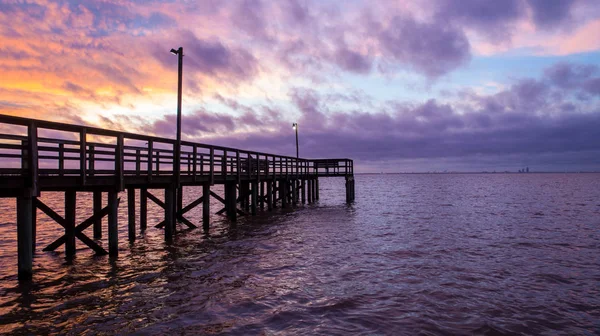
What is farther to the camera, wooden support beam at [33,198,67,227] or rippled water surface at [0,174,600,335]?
wooden support beam at [33,198,67,227]

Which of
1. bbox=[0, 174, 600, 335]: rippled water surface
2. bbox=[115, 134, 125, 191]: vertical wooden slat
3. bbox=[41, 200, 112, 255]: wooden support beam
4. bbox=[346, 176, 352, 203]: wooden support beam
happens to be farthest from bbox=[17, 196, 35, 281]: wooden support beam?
bbox=[346, 176, 352, 203]: wooden support beam

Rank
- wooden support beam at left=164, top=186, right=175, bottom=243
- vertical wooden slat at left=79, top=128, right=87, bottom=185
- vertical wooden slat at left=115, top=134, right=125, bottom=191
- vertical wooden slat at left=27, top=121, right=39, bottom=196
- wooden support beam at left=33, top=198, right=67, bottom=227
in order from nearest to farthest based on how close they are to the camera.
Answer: vertical wooden slat at left=27, top=121, right=39, bottom=196, vertical wooden slat at left=79, top=128, right=87, bottom=185, wooden support beam at left=33, top=198, right=67, bottom=227, vertical wooden slat at left=115, top=134, right=125, bottom=191, wooden support beam at left=164, top=186, right=175, bottom=243

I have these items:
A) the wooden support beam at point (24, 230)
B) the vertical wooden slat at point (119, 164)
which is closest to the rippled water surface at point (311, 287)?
the wooden support beam at point (24, 230)

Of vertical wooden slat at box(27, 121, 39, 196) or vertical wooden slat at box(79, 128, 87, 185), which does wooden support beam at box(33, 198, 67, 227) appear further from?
vertical wooden slat at box(27, 121, 39, 196)

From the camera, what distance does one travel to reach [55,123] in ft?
29.8

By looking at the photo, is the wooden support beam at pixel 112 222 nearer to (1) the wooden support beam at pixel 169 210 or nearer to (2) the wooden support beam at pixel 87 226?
(2) the wooden support beam at pixel 87 226

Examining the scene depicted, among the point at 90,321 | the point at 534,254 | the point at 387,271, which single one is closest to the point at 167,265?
the point at 90,321

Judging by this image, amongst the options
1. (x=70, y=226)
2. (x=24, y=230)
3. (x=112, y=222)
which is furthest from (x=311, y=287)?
(x=70, y=226)

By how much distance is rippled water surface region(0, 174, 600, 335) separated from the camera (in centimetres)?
658

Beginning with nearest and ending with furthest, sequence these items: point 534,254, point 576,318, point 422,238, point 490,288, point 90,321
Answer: point 90,321 < point 576,318 < point 490,288 < point 534,254 < point 422,238

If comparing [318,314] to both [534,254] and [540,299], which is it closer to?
[540,299]

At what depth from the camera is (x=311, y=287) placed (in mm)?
8688

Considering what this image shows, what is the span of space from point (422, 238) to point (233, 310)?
1110 cm

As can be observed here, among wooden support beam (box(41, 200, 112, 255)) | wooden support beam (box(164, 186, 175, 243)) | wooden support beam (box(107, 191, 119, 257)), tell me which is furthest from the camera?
wooden support beam (box(164, 186, 175, 243))
